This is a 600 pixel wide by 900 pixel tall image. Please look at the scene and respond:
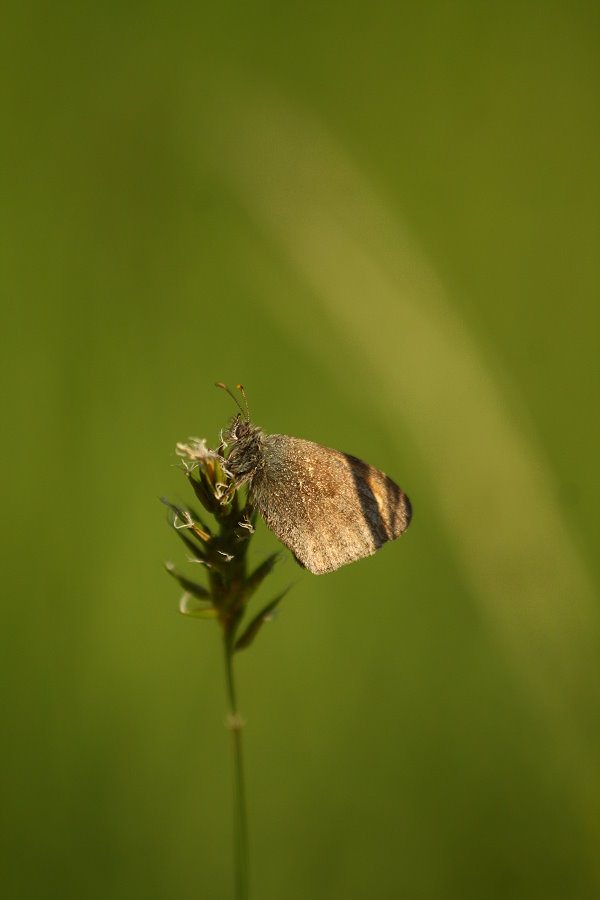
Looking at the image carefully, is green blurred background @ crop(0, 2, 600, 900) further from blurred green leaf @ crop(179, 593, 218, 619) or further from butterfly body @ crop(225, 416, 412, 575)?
blurred green leaf @ crop(179, 593, 218, 619)

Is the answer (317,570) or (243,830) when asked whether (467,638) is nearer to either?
(317,570)

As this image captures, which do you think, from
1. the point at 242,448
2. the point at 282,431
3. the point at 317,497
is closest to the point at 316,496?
the point at 317,497

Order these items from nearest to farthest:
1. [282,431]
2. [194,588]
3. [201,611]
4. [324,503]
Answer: [201,611], [194,588], [324,503], [282,431]

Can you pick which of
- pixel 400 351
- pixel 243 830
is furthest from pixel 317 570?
pixel 400 351

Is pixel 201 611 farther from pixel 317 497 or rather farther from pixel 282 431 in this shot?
pixel 282 431

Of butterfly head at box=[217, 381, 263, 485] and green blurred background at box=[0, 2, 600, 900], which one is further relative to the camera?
green blurred background at box=[0, 2, 600, 900]

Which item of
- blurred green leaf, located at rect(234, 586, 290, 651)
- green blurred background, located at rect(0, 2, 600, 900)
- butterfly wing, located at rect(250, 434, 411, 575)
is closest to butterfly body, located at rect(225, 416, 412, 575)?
butterfly wing, located at rect(250, 434, 411, 575)
